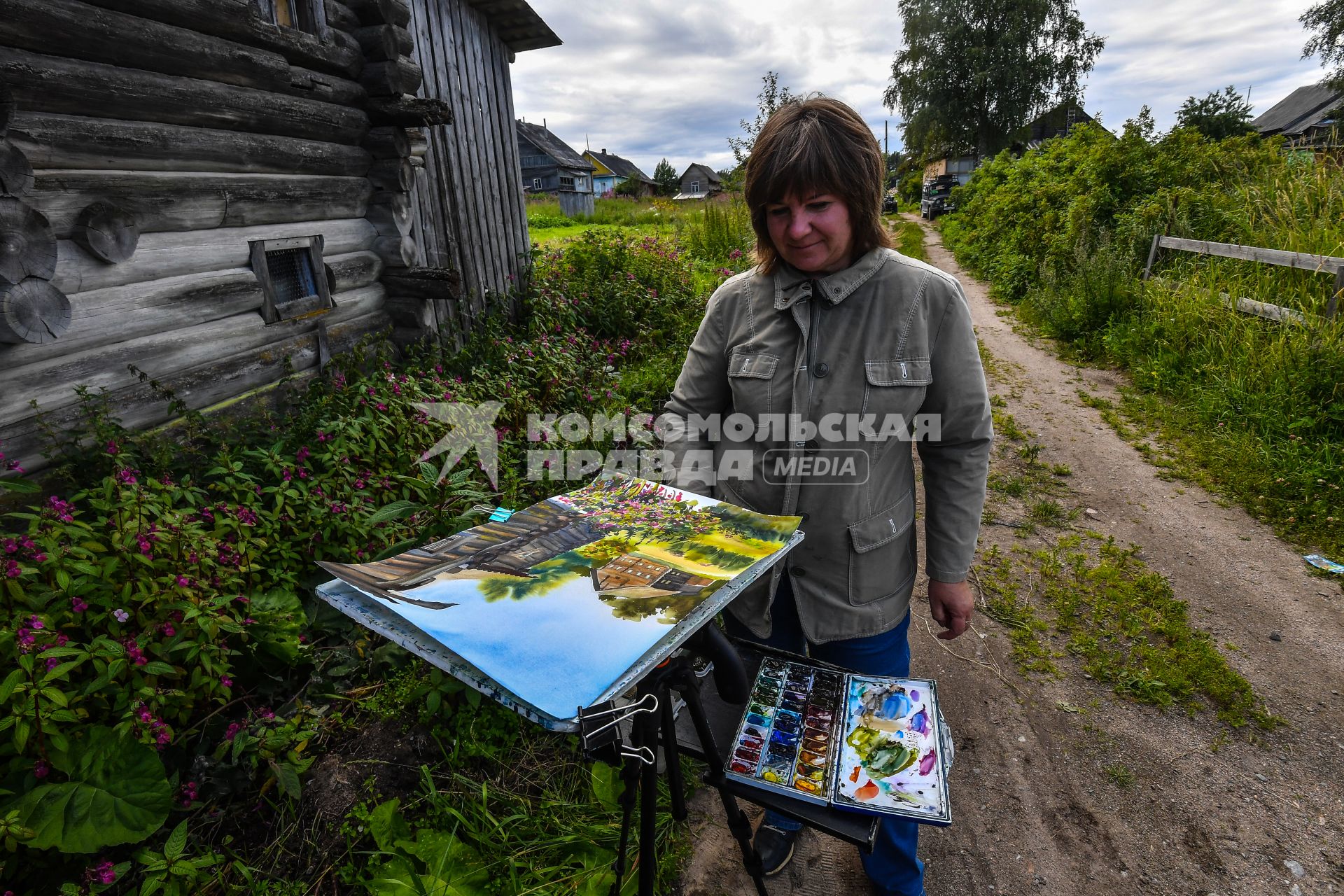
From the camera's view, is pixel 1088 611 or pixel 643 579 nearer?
pixel 643 579

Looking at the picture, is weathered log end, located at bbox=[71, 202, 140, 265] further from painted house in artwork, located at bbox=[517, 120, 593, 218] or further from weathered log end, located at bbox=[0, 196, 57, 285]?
painted house in artwork, located at bbox=[517, 120, 593, 218]

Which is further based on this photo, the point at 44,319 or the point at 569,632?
the point at 44,319

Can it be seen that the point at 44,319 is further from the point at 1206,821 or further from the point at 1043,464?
the point at 1043,464

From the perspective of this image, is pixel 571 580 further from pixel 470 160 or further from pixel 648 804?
pixel 470 160

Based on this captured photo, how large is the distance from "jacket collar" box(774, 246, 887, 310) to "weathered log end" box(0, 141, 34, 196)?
2657 mm

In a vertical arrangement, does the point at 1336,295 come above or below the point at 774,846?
above

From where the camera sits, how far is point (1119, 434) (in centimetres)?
553

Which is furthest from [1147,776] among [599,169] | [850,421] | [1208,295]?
[599,169]

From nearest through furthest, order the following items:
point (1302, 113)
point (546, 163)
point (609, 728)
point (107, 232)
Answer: point (609, 728)
point (107, 232)
point (1302, 113)
point (546, 163)

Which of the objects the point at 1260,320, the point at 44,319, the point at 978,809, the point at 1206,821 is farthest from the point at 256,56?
the point at 1260,320

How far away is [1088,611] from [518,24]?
6.54 m

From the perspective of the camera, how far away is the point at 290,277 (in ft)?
12.3

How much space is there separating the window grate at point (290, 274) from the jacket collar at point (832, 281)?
126 inches

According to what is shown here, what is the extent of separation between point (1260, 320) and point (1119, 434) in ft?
5.78
